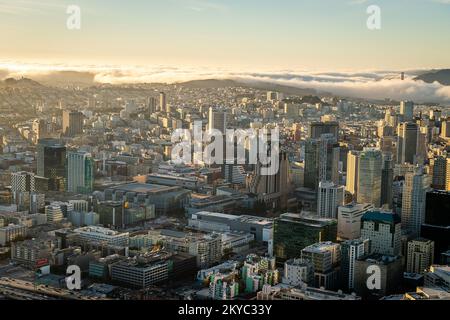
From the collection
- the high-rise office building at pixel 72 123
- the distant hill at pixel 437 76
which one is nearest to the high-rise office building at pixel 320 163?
the distant hill at pixel 437 76

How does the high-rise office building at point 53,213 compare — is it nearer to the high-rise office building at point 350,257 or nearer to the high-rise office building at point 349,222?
the high-rise office building at point 349,222

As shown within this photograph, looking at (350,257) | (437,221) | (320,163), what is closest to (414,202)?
(437,221)

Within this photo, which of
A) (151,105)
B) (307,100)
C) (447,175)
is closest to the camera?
(447,175)

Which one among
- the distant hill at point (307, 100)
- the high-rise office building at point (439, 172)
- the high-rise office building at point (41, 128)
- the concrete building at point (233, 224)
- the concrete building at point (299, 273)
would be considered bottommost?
the concrete building at point (233, 224)

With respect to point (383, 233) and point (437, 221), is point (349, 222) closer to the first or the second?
point (383, 233)

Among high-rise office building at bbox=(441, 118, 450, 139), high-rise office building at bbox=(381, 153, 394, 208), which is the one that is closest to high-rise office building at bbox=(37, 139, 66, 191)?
high-rise office building at bbox=(381, 153, 394, 208)

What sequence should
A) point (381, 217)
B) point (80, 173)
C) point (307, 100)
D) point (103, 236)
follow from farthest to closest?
point (307, 100) < point (80, 173) < point (103, 236) < point (381, 217)
